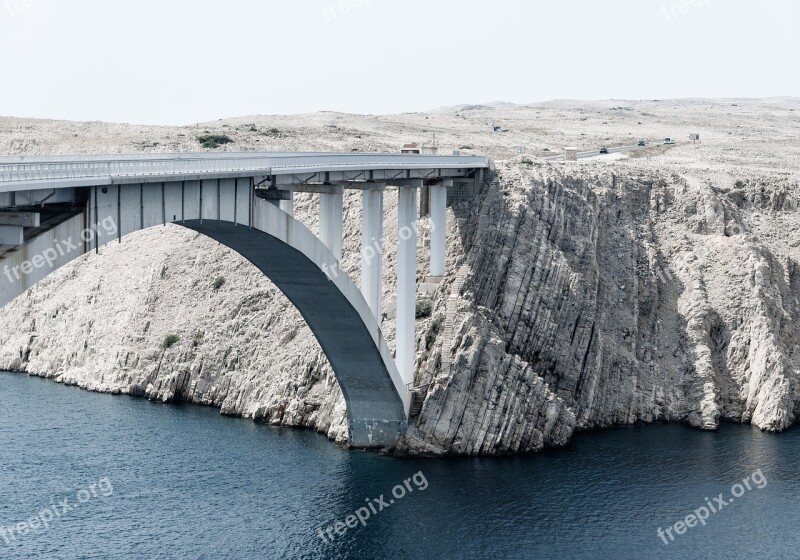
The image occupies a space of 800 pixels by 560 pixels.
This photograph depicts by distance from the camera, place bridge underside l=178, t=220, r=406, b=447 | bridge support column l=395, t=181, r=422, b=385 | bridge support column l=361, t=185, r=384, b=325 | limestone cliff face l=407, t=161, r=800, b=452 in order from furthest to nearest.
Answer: limestone cliff face l=407, t=161, r=800, b=452
bridge support column l=395, t=181, r=422, b=385
bridge support column l=361, t=185, r=384, b=325
bridge underside l=178, t=220, r=406, b=447

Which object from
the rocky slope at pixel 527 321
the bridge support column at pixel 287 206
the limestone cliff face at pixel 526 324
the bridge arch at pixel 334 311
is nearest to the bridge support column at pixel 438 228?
the limestone cliff face at pixel 526 324

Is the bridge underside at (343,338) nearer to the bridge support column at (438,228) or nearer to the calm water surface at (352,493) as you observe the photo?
the calm water surface at (352,493)

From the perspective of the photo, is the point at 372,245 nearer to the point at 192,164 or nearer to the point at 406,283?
the point at 406,283

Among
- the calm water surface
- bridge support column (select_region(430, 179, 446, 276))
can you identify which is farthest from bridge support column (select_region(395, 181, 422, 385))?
the calm water surface

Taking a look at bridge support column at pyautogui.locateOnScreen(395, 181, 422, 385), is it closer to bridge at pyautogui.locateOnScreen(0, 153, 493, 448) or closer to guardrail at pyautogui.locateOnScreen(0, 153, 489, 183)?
bridge at pyautogui.locateOnScreen(0, 153, 493, 448)

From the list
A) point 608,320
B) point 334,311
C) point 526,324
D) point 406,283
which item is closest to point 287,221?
point 334,311

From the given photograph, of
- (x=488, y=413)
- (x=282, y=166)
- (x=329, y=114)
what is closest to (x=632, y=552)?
(x=488, y=413)

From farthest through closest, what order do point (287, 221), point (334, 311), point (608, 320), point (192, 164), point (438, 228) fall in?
1. point (608, 320)
2. point (438, 228)
3. point (334, 311)
4. point (287, 221)
5. point (192, 164)
